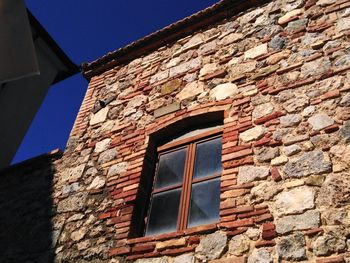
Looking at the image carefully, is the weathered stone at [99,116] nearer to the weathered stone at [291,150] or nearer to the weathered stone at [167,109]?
the weathered stone at [167,109]

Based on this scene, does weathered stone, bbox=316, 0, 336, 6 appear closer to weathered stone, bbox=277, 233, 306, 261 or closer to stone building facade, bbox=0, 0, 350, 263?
stone building facade, bbox=0, 0, 350, 263

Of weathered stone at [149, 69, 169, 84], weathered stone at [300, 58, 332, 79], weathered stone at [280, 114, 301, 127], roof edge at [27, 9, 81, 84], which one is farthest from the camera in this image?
roof edge at [27, 9, 81, 84]

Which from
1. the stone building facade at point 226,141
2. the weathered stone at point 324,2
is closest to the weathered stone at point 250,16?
the stone building facade at point 226,141

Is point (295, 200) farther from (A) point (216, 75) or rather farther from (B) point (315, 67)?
(A) point (216, 75)

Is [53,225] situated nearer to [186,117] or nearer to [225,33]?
[186,117]

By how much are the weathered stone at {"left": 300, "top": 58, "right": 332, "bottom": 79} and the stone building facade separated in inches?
0.6

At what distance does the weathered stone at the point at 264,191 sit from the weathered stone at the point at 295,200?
0.22 ft

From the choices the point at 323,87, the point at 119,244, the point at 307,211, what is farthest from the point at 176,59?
the point at 307,211

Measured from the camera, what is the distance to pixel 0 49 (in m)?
2.87

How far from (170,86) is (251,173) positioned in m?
2.01

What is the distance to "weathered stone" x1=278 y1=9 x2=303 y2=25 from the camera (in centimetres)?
445

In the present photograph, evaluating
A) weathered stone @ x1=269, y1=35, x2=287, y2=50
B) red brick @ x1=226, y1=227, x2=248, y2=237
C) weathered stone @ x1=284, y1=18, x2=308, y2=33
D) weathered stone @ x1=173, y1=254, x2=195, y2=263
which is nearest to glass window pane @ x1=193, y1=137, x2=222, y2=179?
red brick @ x1=226, y1=227, x2=248, y2=237

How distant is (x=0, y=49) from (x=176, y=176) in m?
2.16

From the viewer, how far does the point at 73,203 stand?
4.44 m
